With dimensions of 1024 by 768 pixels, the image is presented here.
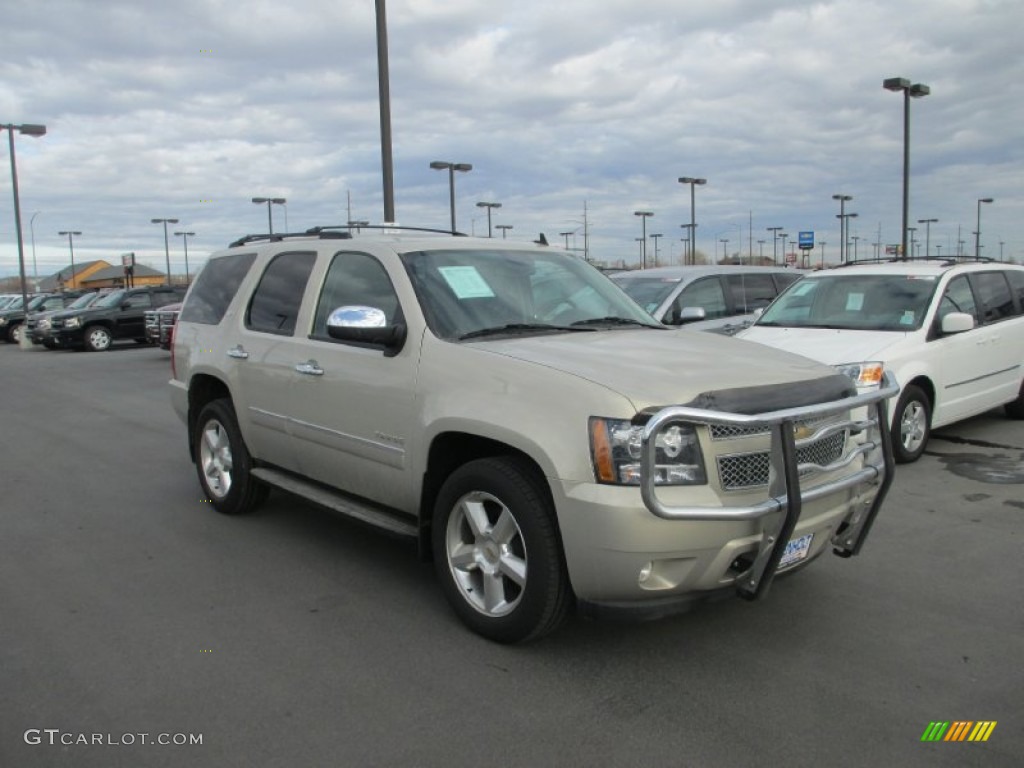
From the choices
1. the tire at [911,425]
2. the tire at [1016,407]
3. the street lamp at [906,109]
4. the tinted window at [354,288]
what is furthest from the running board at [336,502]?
the street lamp at [906,109]

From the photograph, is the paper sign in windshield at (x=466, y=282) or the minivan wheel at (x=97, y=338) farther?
the minivan wheel at (x=97, y=338)

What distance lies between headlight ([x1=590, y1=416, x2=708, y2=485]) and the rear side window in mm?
3557

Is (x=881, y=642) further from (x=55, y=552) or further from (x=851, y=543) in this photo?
(x=55, y=552)

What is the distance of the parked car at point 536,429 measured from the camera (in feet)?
10.8

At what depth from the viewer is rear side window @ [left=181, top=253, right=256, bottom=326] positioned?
19.8 ft

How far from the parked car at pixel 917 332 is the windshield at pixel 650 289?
2.24m

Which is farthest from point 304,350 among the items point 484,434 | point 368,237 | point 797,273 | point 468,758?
point 797,273

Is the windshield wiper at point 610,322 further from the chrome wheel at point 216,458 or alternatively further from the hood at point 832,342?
the chrome wheel at point 216,458

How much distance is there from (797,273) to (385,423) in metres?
10.4

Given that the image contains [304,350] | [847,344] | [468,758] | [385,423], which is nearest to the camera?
[468,758]

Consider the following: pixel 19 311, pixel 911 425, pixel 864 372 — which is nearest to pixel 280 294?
pixel 864 372

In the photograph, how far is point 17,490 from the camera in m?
6.93

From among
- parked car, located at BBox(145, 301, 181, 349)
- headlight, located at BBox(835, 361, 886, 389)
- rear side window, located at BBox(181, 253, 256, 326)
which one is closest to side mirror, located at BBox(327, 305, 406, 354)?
rear side window, located at BBox(181, 253, 256, 326)

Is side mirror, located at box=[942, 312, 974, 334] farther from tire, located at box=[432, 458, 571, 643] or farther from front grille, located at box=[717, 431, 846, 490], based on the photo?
tire, located at box=[432, 458, 571, 643]
